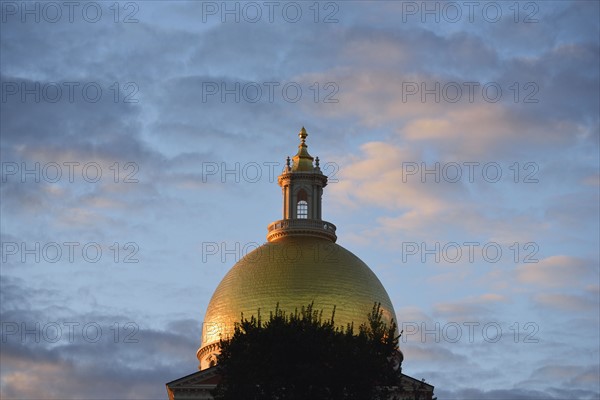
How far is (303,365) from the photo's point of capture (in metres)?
A: 76.2

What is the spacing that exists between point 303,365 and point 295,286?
18.3 meters

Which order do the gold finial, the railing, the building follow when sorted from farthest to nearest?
the gold finial → the railing → the building

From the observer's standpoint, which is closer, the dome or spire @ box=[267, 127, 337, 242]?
the dome

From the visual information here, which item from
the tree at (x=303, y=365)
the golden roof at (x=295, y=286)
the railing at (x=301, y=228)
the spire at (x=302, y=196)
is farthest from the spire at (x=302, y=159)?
the tree at (x=303, y=365)

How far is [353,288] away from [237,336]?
55.2 ft

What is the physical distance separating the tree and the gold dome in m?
14.7

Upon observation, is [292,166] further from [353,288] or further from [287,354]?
[287,354]

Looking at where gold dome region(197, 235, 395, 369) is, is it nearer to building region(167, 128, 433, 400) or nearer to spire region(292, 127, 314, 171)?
building region(167, 128, 433, 400)

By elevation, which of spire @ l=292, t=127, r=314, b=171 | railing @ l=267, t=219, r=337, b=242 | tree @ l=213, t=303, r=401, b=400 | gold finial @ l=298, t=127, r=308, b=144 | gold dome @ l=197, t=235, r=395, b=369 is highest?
gold finial @ l=298, t=127, r=308, b=144

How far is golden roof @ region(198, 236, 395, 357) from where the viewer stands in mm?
94125

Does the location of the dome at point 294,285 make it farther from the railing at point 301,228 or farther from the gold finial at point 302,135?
the gold finial at point 302,135

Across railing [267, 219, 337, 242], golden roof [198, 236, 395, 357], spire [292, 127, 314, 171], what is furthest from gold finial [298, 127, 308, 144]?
golden roof [198, 236, 395, 357]

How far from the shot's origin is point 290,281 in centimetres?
9469

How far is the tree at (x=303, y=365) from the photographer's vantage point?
250 ft
